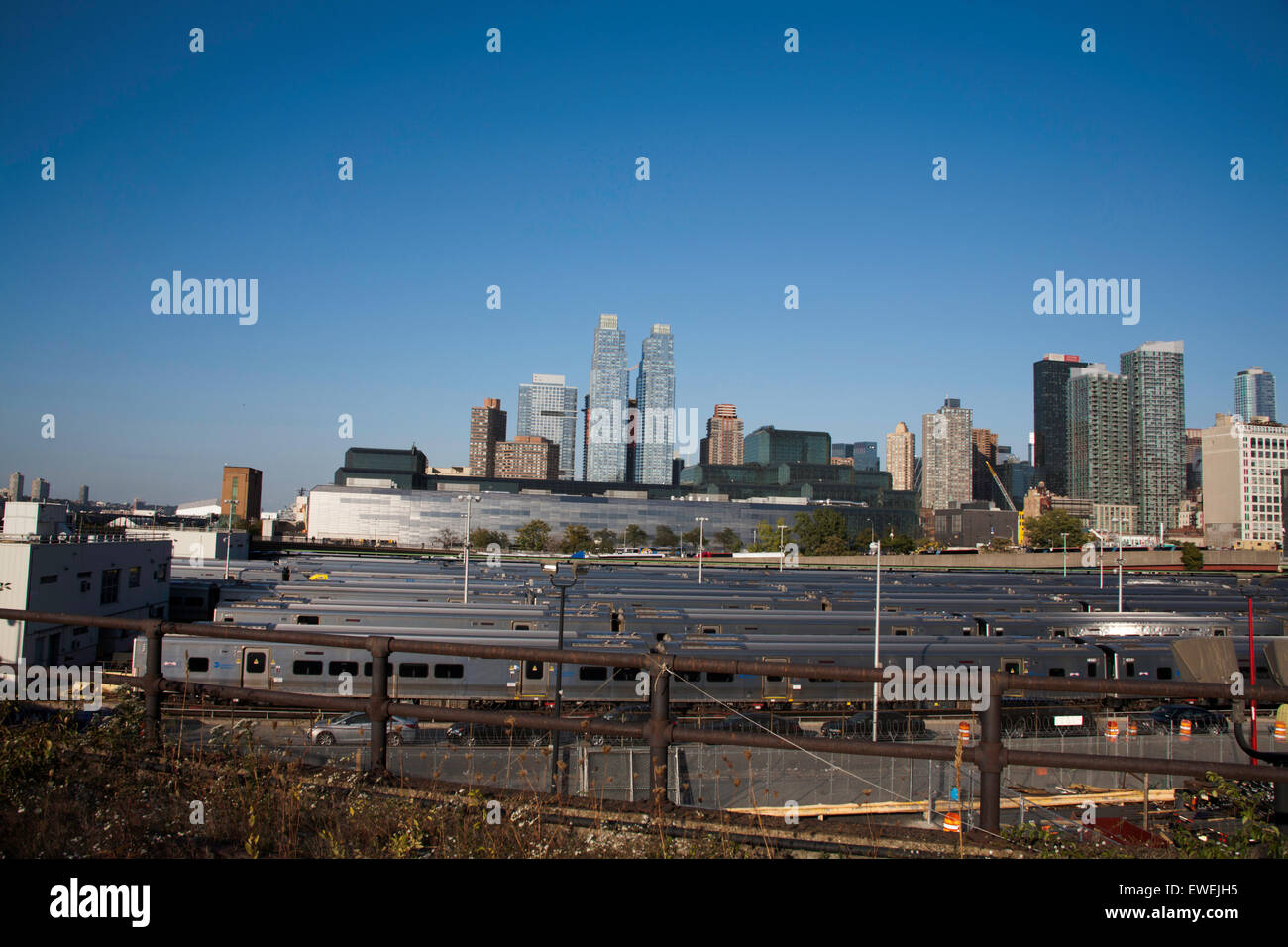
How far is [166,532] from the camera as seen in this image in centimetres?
5716

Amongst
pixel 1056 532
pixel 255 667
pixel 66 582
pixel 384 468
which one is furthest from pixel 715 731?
pixel 384 468

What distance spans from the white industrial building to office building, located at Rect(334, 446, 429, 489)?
413 feet

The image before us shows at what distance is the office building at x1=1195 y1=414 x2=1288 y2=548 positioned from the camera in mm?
137750

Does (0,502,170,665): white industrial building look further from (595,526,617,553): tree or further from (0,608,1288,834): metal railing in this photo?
(595,526,617,553): tree

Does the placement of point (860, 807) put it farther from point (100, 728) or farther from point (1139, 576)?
point (1139, 576)

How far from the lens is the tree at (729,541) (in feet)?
371

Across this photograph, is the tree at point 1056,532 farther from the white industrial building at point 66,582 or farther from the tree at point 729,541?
the white industrial building at point 66,582

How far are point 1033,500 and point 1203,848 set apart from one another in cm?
19871

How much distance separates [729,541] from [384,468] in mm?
79091

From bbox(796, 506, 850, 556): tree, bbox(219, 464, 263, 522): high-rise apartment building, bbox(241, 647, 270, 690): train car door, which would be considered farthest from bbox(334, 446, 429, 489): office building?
bbox(241, 647, 270, 690): train car door

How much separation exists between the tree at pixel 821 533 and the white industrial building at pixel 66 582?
75.0 meters

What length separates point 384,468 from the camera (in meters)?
158

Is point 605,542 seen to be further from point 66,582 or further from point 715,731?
point 715,731
